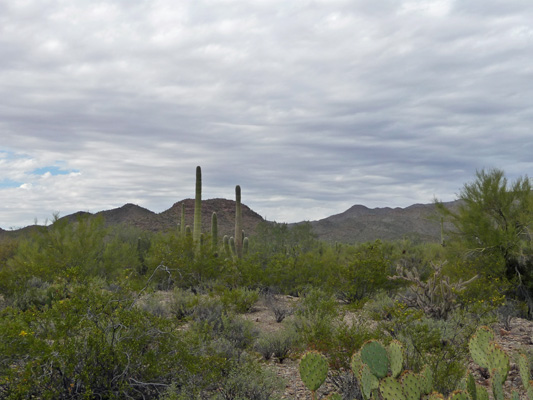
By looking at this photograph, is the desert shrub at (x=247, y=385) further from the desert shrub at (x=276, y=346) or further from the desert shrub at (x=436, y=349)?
the desert shrub at (x=276, y=346)

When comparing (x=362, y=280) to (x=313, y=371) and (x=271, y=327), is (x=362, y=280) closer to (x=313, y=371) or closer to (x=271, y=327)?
Result: (x=271, y=327)

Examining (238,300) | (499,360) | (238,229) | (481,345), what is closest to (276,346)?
(481,345)

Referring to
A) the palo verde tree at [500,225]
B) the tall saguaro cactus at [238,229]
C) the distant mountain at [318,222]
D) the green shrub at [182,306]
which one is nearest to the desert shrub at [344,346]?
the green shrub at [182,306]

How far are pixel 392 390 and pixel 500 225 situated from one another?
35.8 ft

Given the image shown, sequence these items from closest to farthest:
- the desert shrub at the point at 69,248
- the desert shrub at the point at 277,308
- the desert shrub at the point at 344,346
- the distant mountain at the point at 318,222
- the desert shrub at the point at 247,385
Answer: the desert shrub at the point at 247,385, the desert shrub at the point at 344,346, the desert shrub at the point at 277,308, the desert shrub at the point at 69,248, the distant mountain at the point at 318,222

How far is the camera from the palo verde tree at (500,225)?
1285 centimetres

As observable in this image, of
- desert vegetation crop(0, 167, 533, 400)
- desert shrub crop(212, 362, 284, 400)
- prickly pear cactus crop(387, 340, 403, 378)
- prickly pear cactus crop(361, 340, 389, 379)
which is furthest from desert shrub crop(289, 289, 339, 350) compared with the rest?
prickly pear cactus crop(361, 340, 389, 379)

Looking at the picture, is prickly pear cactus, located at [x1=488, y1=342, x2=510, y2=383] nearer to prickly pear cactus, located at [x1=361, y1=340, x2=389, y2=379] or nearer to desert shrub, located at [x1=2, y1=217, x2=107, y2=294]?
prickly pear cactus, located at [x1=361, y1=340, x2=389, y2=379]

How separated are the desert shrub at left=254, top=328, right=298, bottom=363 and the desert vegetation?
0.02m

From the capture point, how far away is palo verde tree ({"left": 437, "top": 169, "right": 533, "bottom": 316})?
12852mm

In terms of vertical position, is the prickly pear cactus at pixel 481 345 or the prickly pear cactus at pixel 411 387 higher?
the prickly pear cactus at pixel 481 345

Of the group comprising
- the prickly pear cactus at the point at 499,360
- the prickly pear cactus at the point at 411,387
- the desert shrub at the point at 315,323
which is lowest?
the desert shrub at the point at 315,323

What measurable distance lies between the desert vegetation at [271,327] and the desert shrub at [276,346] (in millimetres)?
19

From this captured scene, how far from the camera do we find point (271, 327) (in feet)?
36.2
